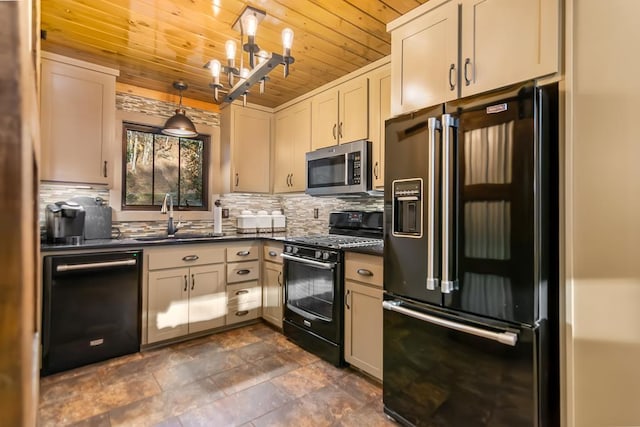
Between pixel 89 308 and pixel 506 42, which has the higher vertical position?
pixel 506 42

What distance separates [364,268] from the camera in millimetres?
2227

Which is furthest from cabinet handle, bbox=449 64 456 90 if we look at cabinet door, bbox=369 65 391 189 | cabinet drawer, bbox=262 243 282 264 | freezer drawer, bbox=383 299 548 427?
cabinet drawer, bbox=262 243 282 264

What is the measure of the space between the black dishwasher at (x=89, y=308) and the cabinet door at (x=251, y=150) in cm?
137

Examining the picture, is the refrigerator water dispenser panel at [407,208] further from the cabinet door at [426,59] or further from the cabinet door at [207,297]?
the cabinet door at [207,297]

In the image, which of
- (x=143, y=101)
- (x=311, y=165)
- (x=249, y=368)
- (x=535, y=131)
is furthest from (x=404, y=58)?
(x=143, y=101)

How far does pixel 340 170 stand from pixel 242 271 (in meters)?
1.42

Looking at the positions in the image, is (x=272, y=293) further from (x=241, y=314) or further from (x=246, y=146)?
(x=246, y=146)

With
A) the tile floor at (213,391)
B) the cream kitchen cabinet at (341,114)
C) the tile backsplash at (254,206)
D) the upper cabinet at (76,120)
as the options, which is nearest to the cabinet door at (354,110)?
the cream kitchen cabinet at (341,114)

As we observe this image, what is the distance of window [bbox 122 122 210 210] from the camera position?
10.7 ft

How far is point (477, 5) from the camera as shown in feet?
5.46

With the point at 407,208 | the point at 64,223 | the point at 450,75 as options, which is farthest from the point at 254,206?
the point at 450,75

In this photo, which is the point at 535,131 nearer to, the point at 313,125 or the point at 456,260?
the point at 456,260

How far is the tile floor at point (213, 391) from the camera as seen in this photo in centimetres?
183

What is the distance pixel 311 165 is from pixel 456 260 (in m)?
1.93
